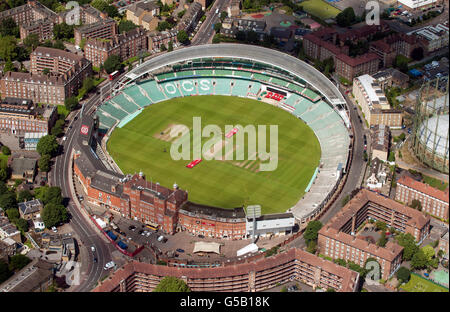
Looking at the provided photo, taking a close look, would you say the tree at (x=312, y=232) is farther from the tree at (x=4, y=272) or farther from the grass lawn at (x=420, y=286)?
the tree at (x=4, y=272)

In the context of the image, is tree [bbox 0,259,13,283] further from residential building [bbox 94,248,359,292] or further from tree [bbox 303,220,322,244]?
tree [bbox 303,220,322,244]

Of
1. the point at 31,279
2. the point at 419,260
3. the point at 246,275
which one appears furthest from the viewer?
the point at 419,260

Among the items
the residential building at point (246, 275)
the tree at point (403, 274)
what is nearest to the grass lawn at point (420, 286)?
the tree at point (403, 274)

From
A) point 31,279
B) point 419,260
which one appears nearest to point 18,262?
point 31,279

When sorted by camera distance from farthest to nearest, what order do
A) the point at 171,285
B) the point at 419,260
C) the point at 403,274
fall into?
the point at 419,260
the point at 403,274
the point at 171,285

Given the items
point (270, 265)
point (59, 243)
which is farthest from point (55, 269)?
point (270, 265)

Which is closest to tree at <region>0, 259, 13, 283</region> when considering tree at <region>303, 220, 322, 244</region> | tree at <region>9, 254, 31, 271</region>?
tree at <region>9, 254, 31, 271</region>

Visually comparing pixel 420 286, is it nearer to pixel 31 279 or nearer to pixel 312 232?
pixel 312 232

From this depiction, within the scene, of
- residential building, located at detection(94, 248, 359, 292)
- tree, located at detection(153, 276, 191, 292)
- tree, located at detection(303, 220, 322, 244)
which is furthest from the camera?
tree, located at detection(303, 220, 322, 244)
